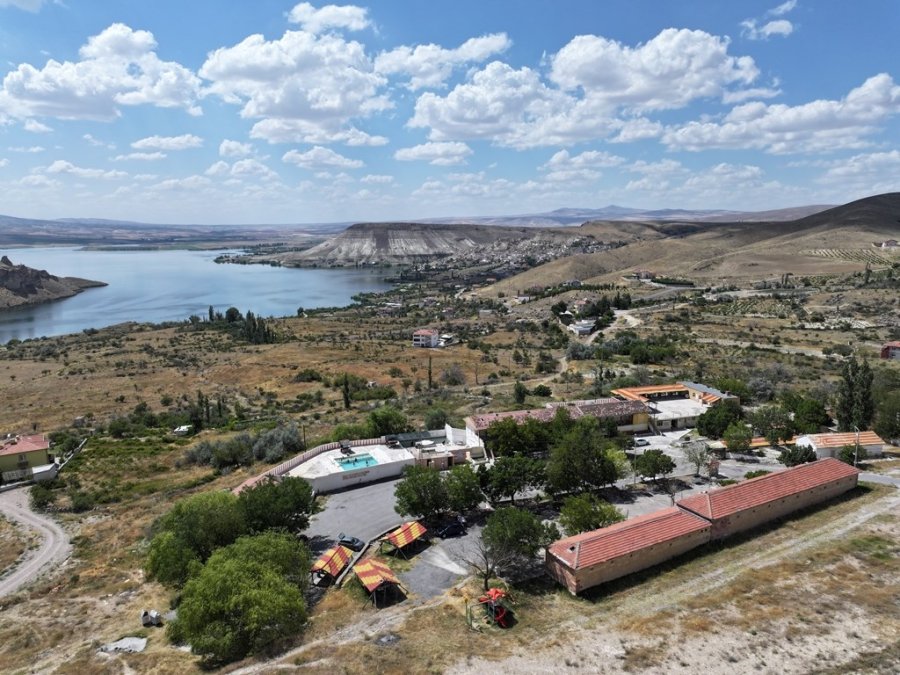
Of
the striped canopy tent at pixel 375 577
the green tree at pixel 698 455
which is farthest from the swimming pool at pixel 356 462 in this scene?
the green tree at pixel 698 455

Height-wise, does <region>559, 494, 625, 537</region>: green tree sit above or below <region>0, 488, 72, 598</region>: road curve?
above

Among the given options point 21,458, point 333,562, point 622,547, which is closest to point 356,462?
point 333,562

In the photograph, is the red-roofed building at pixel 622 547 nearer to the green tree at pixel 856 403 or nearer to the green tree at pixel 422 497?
the green tree at pixel 422 497

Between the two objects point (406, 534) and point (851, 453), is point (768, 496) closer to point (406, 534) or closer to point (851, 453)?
point (851, 453)

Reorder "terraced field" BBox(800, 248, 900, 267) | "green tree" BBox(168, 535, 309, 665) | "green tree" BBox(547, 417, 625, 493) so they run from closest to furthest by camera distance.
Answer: "green tree" BBox(168, 535, 309, 665) < "green tree" BBox(547, 417, 625, 493) < "terraced field" BBox(800, 248, 900, 267)

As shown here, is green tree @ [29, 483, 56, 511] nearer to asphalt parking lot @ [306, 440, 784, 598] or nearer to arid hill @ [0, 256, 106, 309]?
asphalt parking lot @ [306, 440, 784, 598]

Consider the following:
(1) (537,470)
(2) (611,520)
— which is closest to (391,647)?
(2) (611,520)

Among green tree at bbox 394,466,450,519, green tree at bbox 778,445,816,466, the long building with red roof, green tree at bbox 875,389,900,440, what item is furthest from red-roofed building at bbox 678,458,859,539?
green tree at bbox 394,466,450,519

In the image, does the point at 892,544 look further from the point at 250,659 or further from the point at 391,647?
the point at 250,659
